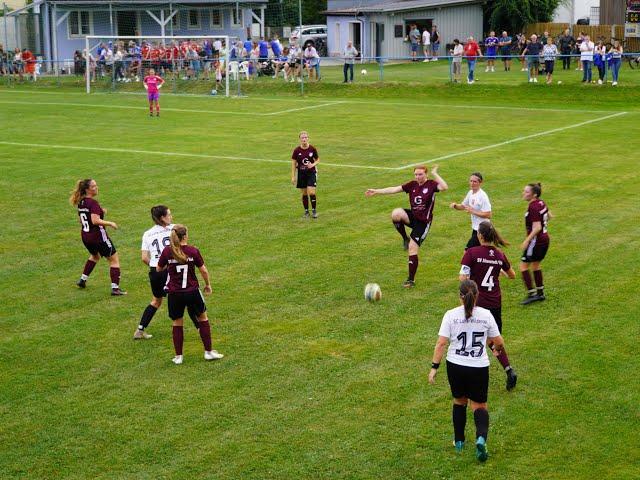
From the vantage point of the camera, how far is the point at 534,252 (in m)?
15.4

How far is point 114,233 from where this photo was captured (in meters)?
21.1

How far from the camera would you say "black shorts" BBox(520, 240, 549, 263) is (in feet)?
50.2

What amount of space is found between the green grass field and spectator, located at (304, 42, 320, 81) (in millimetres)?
19047

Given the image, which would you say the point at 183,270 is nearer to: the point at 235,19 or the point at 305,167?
the point at 305,167

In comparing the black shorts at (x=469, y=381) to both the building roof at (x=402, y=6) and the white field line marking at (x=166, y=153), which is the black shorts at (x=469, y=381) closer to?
the white field line marking at (x=166, y=153)

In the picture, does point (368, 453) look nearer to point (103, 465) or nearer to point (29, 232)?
point (103, 465)

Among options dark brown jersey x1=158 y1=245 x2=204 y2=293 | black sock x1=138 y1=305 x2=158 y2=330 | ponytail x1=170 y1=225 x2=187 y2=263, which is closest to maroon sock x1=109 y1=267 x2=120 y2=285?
black sock x1=138 y1=305 x2=158 y2=330

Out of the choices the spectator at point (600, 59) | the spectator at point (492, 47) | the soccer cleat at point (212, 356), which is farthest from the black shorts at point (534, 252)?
the spectator at point (492, 47)

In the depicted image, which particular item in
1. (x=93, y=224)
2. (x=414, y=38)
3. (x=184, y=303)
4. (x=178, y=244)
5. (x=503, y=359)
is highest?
(x=414, y=38)

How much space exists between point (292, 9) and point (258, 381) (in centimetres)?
7000

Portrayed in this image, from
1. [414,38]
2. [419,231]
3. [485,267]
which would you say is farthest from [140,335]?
[414,38]

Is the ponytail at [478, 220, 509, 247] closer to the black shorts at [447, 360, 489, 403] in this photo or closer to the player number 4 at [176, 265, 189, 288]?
the black shorts at [447, 360, 489, 403]

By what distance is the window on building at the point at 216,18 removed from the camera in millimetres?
65500

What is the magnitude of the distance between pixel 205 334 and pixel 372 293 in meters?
3.62
